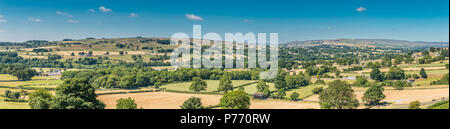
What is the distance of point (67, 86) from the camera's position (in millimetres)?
24109

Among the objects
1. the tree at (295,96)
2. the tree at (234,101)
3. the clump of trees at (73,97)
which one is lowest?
the tree at (295,96)

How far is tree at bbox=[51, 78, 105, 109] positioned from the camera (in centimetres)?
2244

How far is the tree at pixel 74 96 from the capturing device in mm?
22438

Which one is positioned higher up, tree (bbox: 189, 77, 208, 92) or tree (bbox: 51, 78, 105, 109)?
tree (bbox: 51, 78, 105, 109)

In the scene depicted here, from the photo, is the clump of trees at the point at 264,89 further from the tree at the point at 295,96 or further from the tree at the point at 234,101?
the tree at the point at 234,101

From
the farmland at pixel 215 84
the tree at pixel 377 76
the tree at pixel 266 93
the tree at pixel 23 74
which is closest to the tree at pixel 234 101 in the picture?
the farmland at pixel 215 84

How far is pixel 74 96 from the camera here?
2411 centimetres

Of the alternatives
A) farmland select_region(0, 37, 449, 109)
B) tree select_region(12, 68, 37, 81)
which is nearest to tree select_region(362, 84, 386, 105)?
farmland select_region(0, 37, 449, 109)

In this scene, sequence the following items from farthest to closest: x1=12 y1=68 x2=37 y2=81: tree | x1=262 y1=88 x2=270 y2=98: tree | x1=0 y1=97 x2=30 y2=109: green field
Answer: x1=12 y1=68 x2=37 y2=81: tree < x1=262 y1=88 x2=270 y2=98: tree < x1=0 y1=97 x2=30 y2=109: green field

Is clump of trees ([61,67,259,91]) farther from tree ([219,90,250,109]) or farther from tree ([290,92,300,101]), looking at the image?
tree ([219,90,250,109])

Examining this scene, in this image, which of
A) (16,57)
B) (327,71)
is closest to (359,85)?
(327,71)

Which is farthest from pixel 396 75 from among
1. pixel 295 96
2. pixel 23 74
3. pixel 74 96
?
pixel 23 74
